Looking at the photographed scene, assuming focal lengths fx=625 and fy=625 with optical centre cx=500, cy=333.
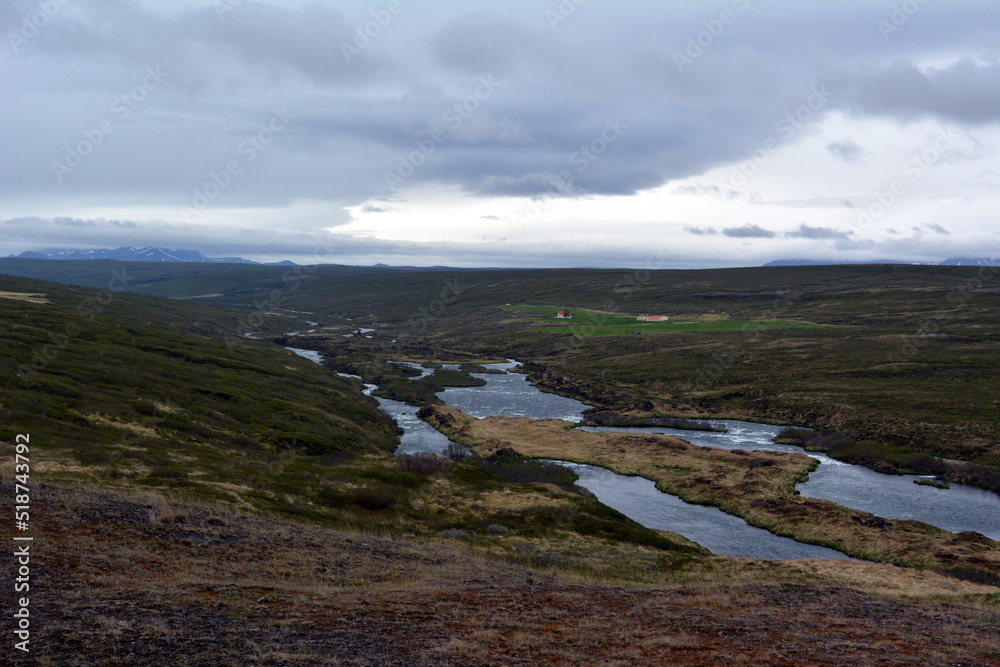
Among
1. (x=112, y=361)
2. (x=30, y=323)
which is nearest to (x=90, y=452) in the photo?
(x=112, y=361)

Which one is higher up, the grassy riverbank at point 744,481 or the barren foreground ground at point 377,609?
the barren foreground ground at point 377,609

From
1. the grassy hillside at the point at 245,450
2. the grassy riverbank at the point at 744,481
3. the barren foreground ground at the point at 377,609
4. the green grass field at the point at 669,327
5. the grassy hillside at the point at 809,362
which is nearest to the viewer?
the barren foreground ground at the point at 377,609

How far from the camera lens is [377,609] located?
19422 mm

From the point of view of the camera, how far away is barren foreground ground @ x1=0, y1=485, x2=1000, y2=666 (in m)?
15.6

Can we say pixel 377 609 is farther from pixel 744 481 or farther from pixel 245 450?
pixel 744 481

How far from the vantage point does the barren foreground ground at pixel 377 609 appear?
15.6 metres

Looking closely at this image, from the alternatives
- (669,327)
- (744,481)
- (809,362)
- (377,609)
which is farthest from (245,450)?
(669,327)

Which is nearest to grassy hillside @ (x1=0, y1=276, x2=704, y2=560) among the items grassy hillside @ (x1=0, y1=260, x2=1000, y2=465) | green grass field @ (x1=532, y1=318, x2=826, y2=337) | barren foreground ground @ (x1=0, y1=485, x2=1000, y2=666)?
barren foreground ground @ (x1=0, y1=485, x2=1000, y2=666)

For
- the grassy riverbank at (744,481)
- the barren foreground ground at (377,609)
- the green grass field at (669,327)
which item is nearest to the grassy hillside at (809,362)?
the green grass field at (669,327)

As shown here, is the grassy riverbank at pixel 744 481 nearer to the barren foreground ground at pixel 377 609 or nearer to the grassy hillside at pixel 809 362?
the barren foreground ground at pixel 377 609

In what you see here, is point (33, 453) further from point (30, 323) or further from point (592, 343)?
point (592, 343)

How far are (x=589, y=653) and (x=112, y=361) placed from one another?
76.3 meters

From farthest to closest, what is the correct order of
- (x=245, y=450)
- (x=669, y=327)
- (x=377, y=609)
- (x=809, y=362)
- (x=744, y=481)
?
(x=669, y=327)
(x=809, y=362)
(x=744, y=481)
(x=245, y=450)
(x=377, y=609)

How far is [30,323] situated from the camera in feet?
301
